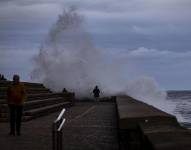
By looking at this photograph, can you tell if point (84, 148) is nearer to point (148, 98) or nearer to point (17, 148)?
point (17, 148)

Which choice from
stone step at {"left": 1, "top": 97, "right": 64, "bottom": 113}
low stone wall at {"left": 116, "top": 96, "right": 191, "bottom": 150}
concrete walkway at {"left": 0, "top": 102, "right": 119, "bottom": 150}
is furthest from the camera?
stone step at {"left": 1, "top": 97, "right": 64, "bottom": 113}

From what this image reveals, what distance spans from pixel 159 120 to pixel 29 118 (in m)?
8.64

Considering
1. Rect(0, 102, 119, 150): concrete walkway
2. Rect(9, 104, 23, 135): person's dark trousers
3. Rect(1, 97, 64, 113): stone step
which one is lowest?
Rect(0, 102, 119, 150): concrete walkway

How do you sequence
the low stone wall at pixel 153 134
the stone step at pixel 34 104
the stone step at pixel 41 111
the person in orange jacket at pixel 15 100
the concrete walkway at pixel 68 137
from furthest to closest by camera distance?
the stone step at pixel 41 111
the stone step at pixel 34 104
the person in orange jacket at pixel 15 100
the concrete walkway at pixel 68 137
the low stone wall at pixel 153 134

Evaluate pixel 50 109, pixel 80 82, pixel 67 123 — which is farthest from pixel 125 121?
pixel 80 82

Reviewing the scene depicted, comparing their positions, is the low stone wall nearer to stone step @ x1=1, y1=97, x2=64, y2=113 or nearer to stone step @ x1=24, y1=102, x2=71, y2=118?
stone step @ x1=1, y1=97, x2=64, y2=113

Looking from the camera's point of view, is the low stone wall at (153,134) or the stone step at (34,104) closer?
the low stone wall at (153,134)

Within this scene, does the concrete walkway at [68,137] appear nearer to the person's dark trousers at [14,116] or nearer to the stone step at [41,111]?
the person's dark trousers at [14,116]

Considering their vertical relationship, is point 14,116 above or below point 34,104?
below

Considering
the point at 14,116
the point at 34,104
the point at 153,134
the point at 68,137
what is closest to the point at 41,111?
the point at 34,104

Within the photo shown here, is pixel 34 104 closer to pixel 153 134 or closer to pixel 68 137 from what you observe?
pixel 68 137

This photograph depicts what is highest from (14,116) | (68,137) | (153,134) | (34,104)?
(34,104)

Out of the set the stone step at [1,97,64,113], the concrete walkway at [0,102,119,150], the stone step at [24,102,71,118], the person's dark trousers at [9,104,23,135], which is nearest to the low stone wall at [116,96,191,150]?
the concrete walkway at [0,102,119,150]

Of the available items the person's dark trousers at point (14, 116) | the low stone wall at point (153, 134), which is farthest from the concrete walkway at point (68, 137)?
the low stone wall at point (153, 134)
